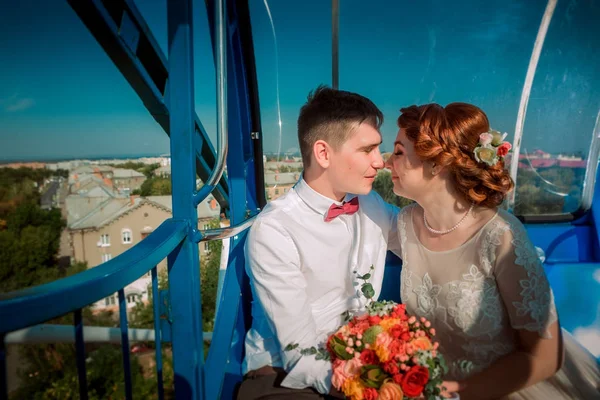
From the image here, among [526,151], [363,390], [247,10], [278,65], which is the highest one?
[247,10]

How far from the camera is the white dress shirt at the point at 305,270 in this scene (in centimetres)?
157

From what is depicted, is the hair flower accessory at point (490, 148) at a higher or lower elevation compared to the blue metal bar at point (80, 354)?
higher

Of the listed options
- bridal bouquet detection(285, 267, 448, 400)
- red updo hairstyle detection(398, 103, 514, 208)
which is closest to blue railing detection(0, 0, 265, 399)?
bridal bouquet detection(285, 267, 448, 400)

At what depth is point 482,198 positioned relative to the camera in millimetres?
1577

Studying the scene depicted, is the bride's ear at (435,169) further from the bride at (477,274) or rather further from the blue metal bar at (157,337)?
the blue metal bar at (157,337)

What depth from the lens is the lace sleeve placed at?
54.4 inches

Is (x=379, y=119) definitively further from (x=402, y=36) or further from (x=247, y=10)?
(x=402, y=36)

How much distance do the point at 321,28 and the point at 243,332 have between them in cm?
201

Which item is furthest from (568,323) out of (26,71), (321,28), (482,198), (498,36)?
(26,71)

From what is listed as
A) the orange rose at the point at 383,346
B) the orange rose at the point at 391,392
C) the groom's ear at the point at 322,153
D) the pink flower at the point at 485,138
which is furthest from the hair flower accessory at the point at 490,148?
the orange rose at the point at 391,392

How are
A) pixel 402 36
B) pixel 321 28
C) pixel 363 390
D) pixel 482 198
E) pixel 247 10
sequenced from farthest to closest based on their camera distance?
1. pixel 402 36
2. pixel 321 28
3. pixel 247 10
4. pixel 482 198
5. pixel 363 390

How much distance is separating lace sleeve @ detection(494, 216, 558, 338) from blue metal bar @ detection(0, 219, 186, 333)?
1.14 meters

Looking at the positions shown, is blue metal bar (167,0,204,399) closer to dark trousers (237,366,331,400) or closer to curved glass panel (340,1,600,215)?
dark trousers (237,366,331,400)

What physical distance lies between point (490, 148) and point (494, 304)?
0.56m
